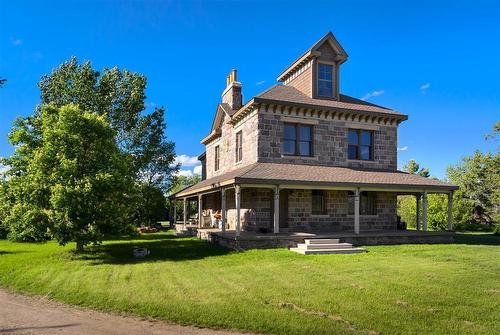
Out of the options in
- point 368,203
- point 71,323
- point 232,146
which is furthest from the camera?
point 232,146

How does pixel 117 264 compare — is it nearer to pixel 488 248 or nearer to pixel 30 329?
pixel 30 329

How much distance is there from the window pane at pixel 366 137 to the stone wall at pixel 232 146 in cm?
622

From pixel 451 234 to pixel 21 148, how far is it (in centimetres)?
2066

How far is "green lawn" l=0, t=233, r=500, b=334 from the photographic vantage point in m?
7.18

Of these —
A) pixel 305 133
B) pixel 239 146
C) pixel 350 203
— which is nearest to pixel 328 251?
pixel 350 203

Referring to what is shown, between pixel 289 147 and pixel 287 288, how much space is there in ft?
37.0

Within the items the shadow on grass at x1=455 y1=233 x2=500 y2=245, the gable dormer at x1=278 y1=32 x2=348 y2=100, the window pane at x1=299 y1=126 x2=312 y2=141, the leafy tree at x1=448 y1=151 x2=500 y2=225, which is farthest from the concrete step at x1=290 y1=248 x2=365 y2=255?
the leafy tree at x1=448 y1=151 x2=500 y2=225

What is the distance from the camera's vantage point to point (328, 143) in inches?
808

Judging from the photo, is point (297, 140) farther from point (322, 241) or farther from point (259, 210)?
point (322, 241)

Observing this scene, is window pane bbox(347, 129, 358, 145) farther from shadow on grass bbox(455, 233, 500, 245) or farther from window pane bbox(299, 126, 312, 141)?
shadow on grass bbox(455, 233, 500, 245)

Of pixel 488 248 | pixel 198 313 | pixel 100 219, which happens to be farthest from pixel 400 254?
pixel 100 219

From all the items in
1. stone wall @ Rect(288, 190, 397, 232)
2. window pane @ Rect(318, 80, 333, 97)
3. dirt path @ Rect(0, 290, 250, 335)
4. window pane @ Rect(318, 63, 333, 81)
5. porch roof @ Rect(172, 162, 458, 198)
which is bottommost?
dirt path @ Rect(0, 290, 250, 335)

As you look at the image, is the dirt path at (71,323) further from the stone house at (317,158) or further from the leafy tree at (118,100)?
the leafy tree at (118,100)

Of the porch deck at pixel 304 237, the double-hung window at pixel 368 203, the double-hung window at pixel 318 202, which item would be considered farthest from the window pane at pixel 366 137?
the porch deck at pixel 304 237
